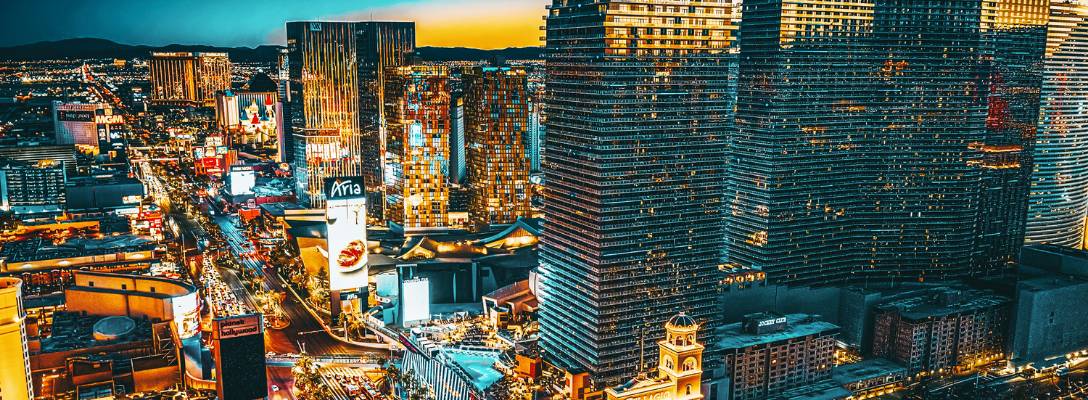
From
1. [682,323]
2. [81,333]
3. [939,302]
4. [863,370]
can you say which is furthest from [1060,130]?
[81,333]

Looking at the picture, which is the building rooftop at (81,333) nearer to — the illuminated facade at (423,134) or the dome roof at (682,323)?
the illuminated facade at (423,134)

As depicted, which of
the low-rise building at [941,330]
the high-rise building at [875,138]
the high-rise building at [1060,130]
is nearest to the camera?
the low-rise building at [941,330]

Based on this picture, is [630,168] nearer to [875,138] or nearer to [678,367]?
[678,367]

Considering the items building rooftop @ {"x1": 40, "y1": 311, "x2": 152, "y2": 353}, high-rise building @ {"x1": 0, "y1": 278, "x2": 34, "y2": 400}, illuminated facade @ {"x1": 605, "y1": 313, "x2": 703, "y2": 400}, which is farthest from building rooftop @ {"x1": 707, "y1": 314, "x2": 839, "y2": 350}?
building rooftop @ {"x1": 40, "y1": 311, "x2": 152, "y2": 353}

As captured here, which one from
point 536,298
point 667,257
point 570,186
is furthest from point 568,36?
point 536,298

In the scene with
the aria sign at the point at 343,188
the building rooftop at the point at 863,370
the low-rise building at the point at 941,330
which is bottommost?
the building rooftop at the point at 863,370

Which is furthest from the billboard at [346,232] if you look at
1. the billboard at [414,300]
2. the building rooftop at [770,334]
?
the building rooftop at [770,334]

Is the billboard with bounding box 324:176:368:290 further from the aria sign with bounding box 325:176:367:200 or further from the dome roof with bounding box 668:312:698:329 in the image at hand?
the dome roof with bounding box 668:312:698:329
